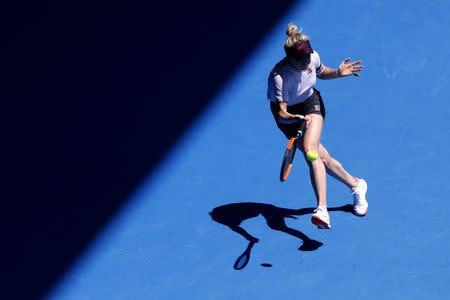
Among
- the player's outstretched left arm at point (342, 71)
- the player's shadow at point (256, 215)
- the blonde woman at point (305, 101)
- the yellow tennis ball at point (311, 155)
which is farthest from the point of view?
the player's shadow at point (256, 215)

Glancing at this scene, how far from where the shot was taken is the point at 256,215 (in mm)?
6312

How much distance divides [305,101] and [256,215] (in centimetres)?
126

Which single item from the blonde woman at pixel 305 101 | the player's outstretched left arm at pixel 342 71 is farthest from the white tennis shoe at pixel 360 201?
the player's outstretched left arm at pixel 342 71

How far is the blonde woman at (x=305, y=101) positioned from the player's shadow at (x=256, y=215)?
0.42 m

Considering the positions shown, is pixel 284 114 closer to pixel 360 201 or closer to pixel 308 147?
pixel 308 147

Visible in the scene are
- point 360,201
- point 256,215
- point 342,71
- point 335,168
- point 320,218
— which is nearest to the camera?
point 320,218

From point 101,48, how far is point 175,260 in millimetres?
4031

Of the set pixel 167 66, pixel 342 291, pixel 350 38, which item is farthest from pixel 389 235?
pixel 167 66

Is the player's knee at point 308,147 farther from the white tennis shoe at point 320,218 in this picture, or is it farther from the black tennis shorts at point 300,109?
the white tennis shoe at point 320,218

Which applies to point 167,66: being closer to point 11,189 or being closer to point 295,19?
point 295,19

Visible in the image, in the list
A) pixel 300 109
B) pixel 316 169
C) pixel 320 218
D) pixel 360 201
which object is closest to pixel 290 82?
pixel 300 109

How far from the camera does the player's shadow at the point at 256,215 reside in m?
6.04

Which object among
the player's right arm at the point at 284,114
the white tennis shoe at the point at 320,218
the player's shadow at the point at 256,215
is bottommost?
the player's shadow at the point at 256,215

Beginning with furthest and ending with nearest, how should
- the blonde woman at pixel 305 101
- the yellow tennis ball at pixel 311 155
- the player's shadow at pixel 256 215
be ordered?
the player's shadow at pixel 256 215, the yellow tennis ball at pixel 311 155, the blonde woman at pixel 305 101
